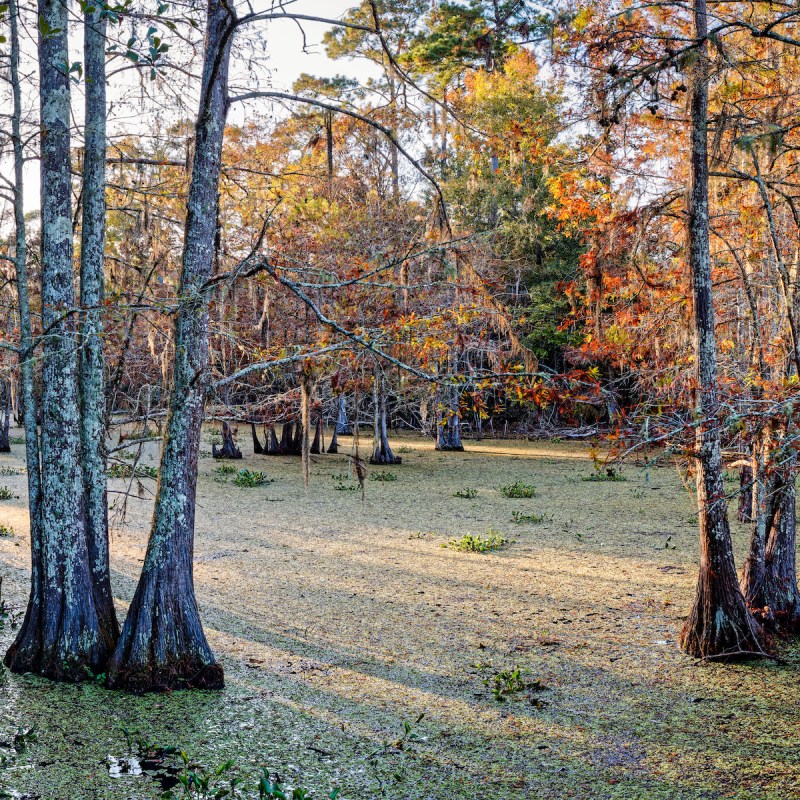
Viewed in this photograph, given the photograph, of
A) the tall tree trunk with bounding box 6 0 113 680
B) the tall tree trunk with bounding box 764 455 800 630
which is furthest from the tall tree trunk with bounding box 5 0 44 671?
the tall tree trunk with bounding box 764 455 800 630

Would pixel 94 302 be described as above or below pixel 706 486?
above

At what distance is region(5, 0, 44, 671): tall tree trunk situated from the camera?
4661 millimetres

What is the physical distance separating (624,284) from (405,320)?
205 centimetres

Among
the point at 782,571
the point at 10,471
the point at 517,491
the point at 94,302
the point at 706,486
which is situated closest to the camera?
the point at 94,302

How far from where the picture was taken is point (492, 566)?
25.1ft

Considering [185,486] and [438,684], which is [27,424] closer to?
[185,486]

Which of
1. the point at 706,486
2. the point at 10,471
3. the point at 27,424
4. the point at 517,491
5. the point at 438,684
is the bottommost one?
the point at 438,684

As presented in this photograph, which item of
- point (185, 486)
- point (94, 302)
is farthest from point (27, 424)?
point (185, 486)

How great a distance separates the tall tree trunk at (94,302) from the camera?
16.0ft

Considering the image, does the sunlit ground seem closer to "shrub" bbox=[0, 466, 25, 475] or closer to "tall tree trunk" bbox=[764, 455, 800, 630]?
"tall tree trunk" bbox=[764, 455, 800, 630]

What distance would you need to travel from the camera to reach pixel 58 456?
4.68m

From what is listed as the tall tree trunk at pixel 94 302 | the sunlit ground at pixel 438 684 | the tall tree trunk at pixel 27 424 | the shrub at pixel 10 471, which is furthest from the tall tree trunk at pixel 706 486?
the shrub at pixel 10 471

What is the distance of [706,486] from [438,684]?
2252mm

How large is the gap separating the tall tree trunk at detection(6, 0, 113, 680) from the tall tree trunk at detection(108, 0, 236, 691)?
0.40 meters
